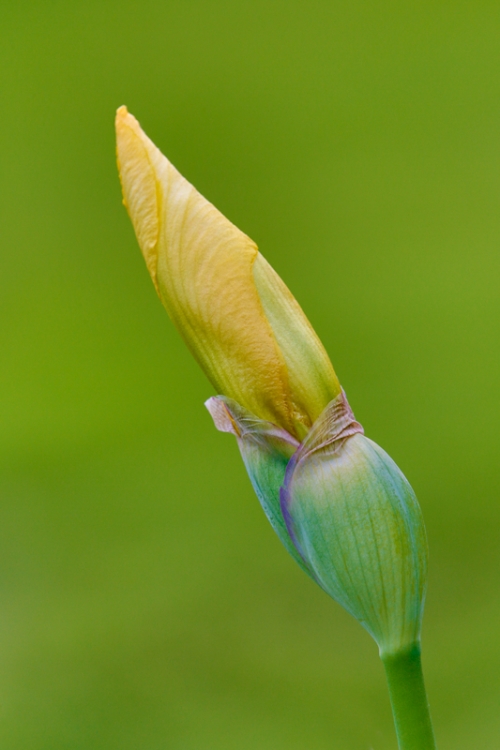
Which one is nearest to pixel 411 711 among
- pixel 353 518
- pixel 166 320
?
pixel 353 518

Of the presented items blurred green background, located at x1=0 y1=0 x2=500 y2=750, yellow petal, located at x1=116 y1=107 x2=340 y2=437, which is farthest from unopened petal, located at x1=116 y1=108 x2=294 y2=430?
blurred green background, located at x1=0 y1=0 x2=500 y2=750

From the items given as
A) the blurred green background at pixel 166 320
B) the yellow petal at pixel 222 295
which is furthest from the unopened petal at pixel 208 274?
the blurred green background at pixel 166 320

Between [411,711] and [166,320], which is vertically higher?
[166,320]

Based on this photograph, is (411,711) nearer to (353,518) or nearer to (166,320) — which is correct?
(353,518)

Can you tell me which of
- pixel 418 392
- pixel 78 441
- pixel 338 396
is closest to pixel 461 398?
pixel 418 392

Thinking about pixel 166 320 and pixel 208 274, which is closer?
pixel 208 274

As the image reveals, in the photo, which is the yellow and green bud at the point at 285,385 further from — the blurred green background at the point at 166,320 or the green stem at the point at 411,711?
the blurred green background at the point at 166,320
